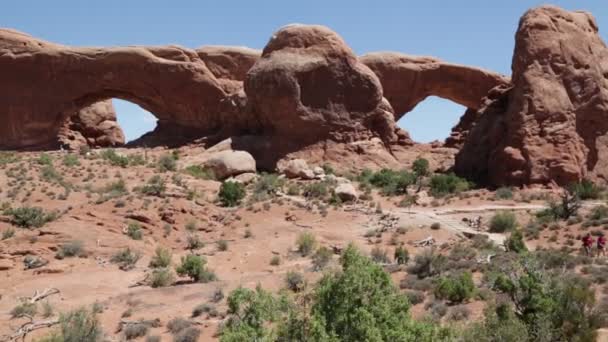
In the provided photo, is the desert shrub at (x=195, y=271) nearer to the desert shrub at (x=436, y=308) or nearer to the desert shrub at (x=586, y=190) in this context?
the desert shrub at (x=436, y=308)

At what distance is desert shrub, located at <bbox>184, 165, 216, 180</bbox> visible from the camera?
2592 centimetres

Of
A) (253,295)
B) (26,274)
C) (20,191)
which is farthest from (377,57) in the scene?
(253,295)

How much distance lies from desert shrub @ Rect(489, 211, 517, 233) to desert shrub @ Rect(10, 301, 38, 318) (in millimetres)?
12207

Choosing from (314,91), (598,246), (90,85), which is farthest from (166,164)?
(598,246)

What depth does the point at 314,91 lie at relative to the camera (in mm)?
29000

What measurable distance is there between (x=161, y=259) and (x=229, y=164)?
35.2ft

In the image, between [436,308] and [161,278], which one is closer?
[436,308]

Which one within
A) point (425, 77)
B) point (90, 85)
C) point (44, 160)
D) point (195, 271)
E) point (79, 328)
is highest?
point (425, 77)

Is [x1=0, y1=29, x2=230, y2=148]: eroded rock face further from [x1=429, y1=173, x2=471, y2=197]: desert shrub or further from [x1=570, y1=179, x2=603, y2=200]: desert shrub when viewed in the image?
[x1=570, y1=179, x2=603, y2=200]: desert shrub

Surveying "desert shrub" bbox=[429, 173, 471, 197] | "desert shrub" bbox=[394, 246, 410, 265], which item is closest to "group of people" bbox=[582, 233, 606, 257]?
"desert shrub" bbox=[394, 246, 410, 265]

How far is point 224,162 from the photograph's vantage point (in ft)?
88.0

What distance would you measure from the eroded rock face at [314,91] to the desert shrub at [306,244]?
11281 millimetres

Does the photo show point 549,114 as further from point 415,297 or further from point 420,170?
point 415,297

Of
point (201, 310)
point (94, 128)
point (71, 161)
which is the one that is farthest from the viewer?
point (94, 128)
